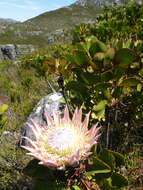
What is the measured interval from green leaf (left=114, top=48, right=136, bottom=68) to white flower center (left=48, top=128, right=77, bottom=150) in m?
0.48

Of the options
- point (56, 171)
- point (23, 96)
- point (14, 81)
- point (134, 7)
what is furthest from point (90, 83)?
point (14, 81)

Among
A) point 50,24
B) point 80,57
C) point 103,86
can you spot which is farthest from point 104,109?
point 50,24

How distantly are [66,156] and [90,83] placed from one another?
67 cm

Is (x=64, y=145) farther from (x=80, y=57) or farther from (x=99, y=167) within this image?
(x=80, y=57)

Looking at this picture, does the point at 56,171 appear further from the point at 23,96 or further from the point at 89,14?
the point at 89,14

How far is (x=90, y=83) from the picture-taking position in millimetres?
2041

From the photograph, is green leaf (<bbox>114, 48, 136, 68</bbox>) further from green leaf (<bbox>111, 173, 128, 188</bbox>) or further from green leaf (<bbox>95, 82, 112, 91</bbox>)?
green leaf (<bbox>111, 173, 128, 188</bbox>)

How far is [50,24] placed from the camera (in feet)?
212

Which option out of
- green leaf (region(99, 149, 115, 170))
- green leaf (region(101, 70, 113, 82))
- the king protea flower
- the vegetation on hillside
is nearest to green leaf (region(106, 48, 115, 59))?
the vegetation on hillside

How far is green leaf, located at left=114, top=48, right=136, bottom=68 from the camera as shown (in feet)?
5.67

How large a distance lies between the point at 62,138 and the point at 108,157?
0.24m

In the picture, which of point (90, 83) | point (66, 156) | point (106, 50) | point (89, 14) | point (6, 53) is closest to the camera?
point (66, 156)

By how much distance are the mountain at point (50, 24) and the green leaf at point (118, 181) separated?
163 ft

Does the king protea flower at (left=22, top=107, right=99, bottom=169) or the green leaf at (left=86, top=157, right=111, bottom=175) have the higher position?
the king protea flower at (left=22, top=107, right=99, bottom=169)
